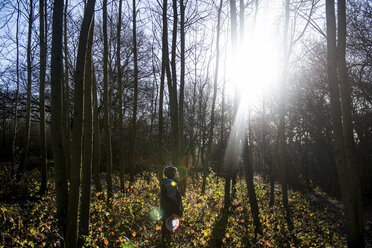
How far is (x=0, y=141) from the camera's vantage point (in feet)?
67.6

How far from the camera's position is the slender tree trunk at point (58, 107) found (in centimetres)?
332

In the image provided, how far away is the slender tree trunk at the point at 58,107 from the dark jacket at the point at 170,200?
1672 mm

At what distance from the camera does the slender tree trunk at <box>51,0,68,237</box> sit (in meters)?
3.32

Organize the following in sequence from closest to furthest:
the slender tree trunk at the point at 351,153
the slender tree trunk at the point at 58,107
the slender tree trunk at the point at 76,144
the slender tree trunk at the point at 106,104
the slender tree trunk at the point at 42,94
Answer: the slender tree trunk at the point at 76,144, the slender tree trunk at the point at 58,107, the slender tree trunk at the point at 351,153, the slender tree trunk at the point at 42,94, the slender tree trunk at the point at 106,104

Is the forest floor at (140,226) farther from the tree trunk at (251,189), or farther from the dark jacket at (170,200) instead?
the dark jacket at (170,200)

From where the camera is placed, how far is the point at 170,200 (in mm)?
4195

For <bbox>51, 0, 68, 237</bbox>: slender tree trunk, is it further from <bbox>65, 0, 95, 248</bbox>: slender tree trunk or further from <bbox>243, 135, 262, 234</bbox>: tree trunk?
<bbox>243, 135, 262, 234</bbox>: tree trunk

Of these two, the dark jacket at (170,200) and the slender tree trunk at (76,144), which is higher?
the slender tree trunk at (76,144)

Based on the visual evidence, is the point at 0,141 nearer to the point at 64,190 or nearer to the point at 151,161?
the point at 151,161

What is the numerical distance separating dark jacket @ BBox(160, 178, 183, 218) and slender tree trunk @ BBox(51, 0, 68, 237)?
5.48 ft

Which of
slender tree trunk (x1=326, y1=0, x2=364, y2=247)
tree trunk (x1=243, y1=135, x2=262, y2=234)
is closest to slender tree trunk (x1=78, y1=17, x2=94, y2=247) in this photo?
tree trunk (x1=243, y1=135, x2=262, y2=234)

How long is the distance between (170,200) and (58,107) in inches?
101

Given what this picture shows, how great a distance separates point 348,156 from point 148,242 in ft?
14.6

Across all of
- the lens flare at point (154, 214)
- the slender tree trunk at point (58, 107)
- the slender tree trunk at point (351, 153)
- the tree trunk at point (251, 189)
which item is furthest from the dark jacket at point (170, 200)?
the slender tree trunk at point (351, 153)
